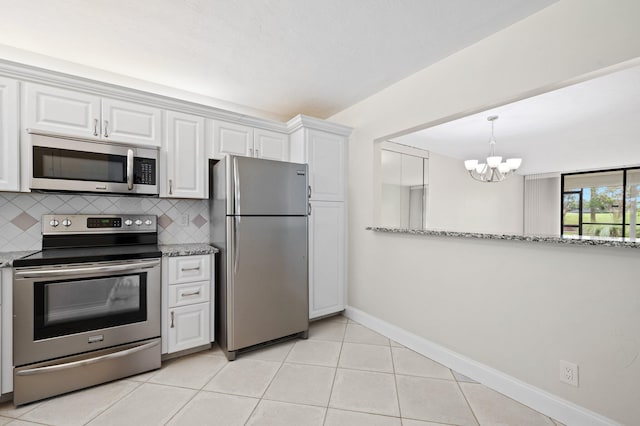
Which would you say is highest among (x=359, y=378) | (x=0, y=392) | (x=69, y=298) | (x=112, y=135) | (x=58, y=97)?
(x=58, y=97)

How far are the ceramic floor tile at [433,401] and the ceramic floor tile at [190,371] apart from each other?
4.38ft

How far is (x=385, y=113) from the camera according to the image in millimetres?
2648

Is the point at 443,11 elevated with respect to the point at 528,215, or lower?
elevated

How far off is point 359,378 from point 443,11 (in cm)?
248

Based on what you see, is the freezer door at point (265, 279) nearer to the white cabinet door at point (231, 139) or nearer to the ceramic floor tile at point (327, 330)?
the ceramic floor tile at point (327, 330)

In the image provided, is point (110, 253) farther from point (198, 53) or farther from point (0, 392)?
point (198, 53)

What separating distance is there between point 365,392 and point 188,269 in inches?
62.1

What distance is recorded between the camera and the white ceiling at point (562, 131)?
2.64m

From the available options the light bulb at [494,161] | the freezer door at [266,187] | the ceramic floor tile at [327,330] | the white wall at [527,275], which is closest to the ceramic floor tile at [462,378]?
the white wall at [527,275]

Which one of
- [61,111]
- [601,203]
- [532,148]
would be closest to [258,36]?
[61,111]

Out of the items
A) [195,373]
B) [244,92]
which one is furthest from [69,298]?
[244,92]

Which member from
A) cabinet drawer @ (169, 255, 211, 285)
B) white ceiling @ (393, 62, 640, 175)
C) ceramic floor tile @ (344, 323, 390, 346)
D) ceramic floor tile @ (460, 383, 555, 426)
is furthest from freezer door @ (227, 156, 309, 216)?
white ceiling @ (393, 62, 640, 175)

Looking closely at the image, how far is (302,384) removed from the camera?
1.85 metres

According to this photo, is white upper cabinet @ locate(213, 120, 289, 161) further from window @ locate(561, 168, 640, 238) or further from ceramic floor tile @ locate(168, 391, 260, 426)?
window @ locate(561, 168, 640, 238)
